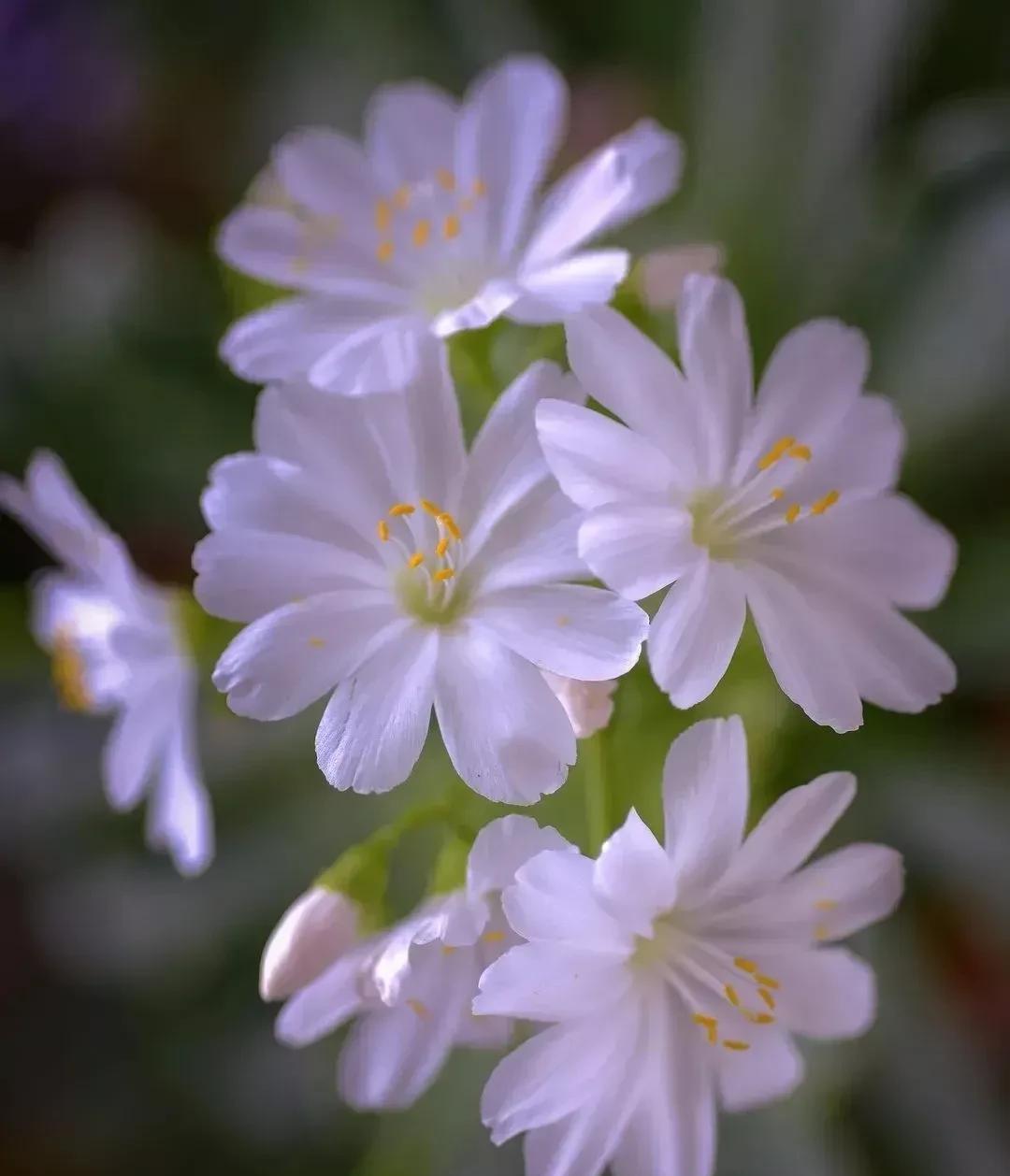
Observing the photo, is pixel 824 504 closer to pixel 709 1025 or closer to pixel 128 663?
pixel 709 1025

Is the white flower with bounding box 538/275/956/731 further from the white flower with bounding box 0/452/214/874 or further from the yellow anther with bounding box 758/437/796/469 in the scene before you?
the white flower with bounding box 0/452/214/874

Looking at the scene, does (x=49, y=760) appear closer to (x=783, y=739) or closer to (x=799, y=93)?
(x=783, y=739)

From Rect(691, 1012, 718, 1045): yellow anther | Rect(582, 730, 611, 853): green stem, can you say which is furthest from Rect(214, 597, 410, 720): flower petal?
Rect(691, 1012, 718, 1045): yellow anther

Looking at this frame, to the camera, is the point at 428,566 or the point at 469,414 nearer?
the point at 428,566

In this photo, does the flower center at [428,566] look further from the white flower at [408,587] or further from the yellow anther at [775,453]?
the yellow anther at [775,453]

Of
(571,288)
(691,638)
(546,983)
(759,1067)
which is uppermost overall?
(571,288)

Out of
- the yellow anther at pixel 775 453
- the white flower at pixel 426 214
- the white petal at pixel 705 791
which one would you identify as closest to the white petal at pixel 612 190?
the white flower at pixel 426 214

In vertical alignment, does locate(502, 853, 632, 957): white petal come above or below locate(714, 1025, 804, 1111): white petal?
above

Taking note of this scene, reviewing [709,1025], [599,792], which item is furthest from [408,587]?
[709,1025]
